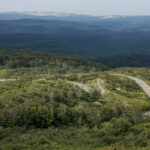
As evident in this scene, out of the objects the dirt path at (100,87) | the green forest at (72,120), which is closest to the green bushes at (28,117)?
the green forest at (72,120)

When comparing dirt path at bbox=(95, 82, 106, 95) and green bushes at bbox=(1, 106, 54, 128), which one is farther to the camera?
dirt path at bbox=(95, 82, 106, 95)

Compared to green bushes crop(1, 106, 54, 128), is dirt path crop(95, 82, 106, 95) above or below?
below

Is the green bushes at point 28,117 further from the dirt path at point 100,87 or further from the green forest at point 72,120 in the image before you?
the dirt path at point 100,87

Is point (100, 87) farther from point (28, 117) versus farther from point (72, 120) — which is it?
point (28, 117)

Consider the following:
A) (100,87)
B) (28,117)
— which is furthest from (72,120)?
(100,87)

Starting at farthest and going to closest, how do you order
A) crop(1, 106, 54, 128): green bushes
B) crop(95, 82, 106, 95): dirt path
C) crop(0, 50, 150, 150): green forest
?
crop(95, 82, 106, 95): dirt path < crop(1, 106, 54, 128): green bushes < crop(0, 50, 150, 150): green forest

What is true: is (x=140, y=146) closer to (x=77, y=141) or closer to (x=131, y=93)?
(x=77, y=141)

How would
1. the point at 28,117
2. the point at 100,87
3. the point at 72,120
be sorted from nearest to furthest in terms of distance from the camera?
the point at 28,117 → the point at 72,120 → the point at 100,87

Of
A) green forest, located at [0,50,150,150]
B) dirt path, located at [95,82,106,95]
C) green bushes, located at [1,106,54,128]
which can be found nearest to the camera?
green forest, located at [0,50,150,150]

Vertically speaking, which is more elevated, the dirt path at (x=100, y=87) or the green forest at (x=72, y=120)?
the green forest at (x=72, y=120)

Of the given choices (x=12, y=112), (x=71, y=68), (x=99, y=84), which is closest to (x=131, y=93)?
(x=99, y=84)

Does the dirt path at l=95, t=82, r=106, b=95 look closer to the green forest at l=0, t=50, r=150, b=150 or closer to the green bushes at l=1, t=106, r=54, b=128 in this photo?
the green forest at l=0, t=50, r=150, b=150

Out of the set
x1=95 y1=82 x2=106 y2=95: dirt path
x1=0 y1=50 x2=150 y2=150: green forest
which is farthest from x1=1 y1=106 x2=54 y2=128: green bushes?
x1=95 y1=82 x2=106 y2=95: dirt path
